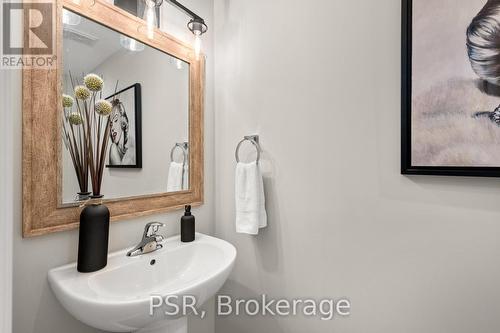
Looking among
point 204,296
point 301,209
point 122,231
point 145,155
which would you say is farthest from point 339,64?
point 122,231

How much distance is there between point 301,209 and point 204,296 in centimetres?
60

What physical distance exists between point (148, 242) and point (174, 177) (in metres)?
0.37

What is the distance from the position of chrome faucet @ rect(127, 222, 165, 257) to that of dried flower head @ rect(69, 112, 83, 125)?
49 centimetres

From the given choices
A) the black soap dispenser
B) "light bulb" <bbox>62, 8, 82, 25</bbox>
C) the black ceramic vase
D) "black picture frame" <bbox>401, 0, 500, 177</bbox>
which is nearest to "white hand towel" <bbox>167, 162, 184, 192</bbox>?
the black soap dispenser

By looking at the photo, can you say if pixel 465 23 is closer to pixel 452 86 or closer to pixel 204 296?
pixel 452 86

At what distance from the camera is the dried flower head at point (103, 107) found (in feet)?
3.17

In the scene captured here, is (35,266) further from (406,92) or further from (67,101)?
(406,92)

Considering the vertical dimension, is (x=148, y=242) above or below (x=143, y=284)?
above

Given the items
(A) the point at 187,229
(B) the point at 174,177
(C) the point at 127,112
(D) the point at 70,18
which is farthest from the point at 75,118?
(A) the point at 187,229

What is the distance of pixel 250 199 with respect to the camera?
1242 mm

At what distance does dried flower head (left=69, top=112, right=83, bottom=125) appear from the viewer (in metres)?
0.89

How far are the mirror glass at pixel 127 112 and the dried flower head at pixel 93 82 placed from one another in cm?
1

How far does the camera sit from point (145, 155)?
3.83ft

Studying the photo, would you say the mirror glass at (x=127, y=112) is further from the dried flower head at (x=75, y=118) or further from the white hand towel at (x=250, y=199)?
the white hand towel at (x=250, y=199)
